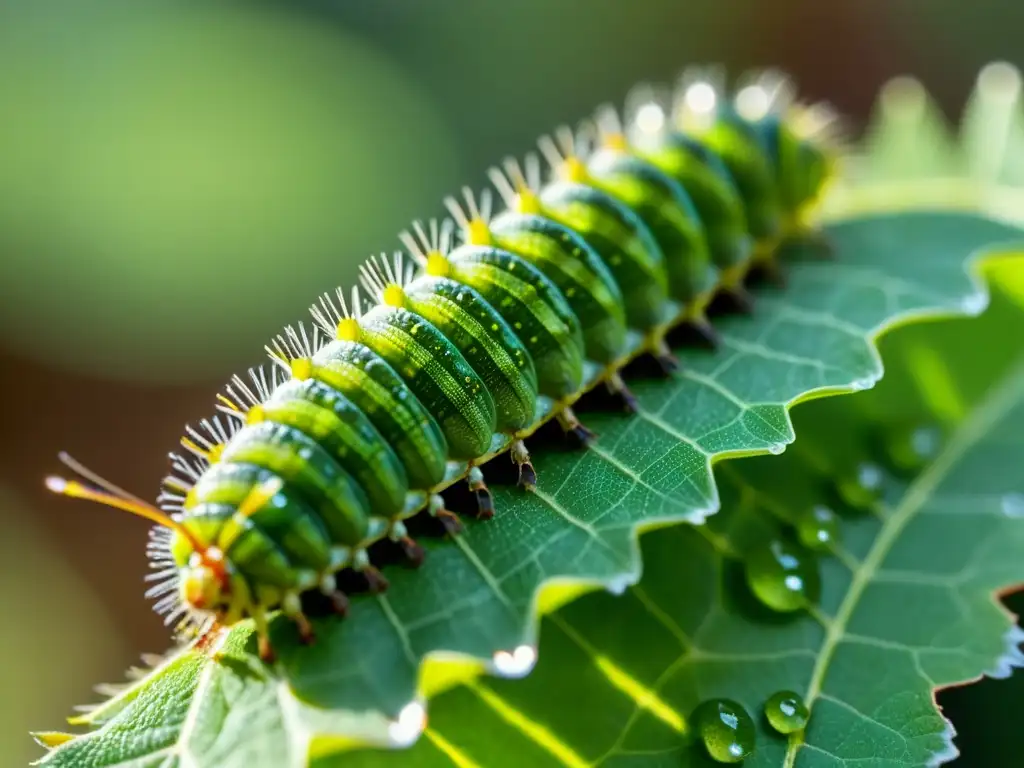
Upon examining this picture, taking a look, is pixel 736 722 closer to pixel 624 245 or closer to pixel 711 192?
pixel 624 245

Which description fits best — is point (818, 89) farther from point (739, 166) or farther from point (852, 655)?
point (852, 655)

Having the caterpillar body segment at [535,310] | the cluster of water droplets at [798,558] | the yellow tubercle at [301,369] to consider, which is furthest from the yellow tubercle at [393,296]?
the cluster of water droplets at [798,558]

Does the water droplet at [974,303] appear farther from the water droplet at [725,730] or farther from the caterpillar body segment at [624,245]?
the water droplet at [725,730]

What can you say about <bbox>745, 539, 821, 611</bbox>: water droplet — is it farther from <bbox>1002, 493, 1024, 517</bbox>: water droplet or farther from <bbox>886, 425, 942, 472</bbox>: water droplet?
<bbox>1002, 493, 1024, 517</bbox>: water droplet

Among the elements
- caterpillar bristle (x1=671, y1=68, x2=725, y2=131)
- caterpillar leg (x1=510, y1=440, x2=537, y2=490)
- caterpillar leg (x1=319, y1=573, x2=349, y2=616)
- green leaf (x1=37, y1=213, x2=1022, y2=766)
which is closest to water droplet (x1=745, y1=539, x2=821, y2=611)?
green leaf (x1=37, y1=213, x2=1022, y2=766)

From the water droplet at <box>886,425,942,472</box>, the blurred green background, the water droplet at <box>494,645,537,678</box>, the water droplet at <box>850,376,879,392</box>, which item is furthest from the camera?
the blurred green background

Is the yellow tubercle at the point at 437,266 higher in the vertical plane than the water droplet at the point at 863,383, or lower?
higher
